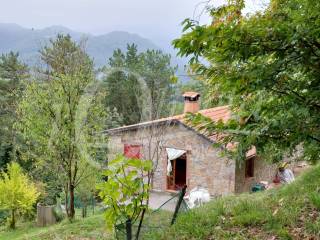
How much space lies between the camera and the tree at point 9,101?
2537 centimetres

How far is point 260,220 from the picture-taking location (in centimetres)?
488

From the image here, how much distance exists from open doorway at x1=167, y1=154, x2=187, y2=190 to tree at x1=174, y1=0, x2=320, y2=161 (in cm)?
1348

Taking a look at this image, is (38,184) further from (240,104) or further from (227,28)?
(227,28)

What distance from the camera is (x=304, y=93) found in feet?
8.64

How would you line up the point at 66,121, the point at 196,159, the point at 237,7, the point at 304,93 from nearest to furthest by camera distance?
the point at 304,93, the point at 237,7, the point at 66,121, the point at 196,159

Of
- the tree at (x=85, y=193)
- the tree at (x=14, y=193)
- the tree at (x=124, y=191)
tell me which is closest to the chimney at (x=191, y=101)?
the tree at (x=85, y=193)

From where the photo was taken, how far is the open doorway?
1664cm

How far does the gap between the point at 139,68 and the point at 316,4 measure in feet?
103

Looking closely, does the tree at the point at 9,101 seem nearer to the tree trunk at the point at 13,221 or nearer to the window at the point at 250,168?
the tree trunk at the point at 13,221

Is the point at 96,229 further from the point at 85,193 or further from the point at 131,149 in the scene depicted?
the point at 131,149

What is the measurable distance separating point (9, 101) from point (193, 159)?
18141 millimetres

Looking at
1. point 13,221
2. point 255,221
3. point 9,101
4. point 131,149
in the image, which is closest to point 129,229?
point 255,221

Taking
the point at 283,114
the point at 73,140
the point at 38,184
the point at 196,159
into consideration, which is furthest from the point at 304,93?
the point at 38,184

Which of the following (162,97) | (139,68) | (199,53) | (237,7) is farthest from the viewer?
(139,68)
